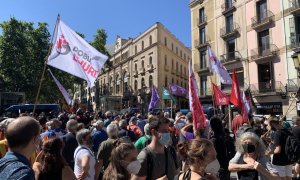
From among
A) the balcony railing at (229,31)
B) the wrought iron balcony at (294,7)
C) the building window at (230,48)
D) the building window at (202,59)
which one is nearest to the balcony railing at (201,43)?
the building window at (202,59)

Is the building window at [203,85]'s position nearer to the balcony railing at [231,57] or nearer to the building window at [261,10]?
the balcony railing at [231,57]

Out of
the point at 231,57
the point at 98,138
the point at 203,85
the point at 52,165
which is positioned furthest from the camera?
the point at 203,85

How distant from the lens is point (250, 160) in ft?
12.8

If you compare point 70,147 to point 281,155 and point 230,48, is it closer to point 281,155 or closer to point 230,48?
point 281,155

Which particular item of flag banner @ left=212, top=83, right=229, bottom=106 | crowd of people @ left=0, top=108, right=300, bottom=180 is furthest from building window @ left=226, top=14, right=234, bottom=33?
crowd of people @ left=0, top=108, right=300, bottom=180

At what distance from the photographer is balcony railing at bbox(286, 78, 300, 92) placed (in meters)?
24.7

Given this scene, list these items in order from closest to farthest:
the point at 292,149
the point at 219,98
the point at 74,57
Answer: the point at 292,149 → the point at 74,57 → the point at 219,98

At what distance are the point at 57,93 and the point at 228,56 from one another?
24.7 meters

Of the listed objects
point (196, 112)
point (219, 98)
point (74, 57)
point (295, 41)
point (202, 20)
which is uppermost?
point (202, 20)

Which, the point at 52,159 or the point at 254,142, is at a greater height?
the point at 254,142

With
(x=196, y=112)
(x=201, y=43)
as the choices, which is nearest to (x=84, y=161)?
(x=196, y=112)

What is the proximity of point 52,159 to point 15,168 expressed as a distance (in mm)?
1491

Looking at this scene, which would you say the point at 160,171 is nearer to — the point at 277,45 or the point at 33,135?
the point at 33,135

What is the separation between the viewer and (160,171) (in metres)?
4.04
